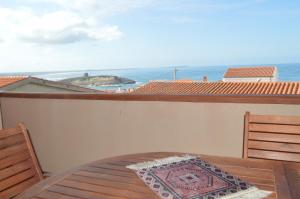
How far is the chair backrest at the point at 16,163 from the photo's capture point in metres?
1.32

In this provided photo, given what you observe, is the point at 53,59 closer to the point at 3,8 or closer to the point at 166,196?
the point at 3,8

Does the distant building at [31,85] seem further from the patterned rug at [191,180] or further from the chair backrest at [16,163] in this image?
the patterned rug at [191,180]

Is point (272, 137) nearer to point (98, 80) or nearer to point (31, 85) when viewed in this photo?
point (98, 80)

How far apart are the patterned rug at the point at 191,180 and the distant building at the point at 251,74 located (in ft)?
7.75

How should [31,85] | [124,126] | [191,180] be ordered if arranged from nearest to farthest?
[191,180], [124,126], [31,85]

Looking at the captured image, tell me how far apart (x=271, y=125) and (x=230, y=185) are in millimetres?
610

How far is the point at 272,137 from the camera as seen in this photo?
153cm

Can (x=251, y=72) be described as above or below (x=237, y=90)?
above

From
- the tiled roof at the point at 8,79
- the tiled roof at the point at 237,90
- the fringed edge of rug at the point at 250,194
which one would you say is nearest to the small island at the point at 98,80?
the tiled roof at the point at 237,90

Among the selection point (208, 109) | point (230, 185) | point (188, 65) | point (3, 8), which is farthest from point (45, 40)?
point (230, 185)

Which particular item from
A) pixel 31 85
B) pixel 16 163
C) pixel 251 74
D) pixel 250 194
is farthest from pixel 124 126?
pixel 31 85

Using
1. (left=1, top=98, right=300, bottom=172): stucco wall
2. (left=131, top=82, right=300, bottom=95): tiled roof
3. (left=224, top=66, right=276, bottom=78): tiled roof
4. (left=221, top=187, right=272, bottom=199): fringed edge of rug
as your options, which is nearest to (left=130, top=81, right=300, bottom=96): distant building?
(left=131, top=82, right=300, bottom=95): tiled roof

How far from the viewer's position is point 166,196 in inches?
39.2

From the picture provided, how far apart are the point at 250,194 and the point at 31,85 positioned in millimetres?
4400
